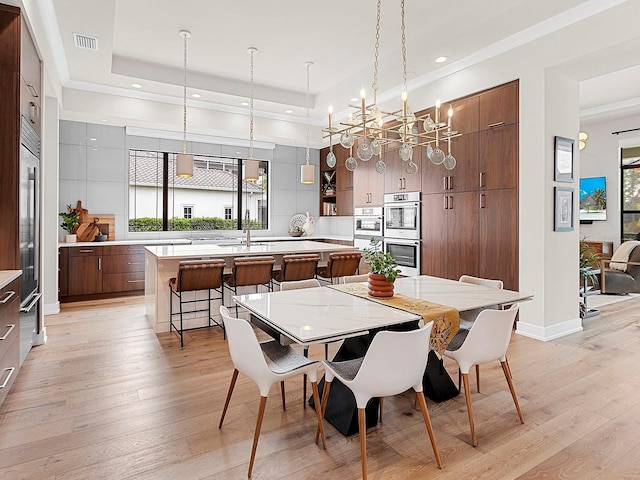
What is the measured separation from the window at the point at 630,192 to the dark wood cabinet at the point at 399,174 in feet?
14.4

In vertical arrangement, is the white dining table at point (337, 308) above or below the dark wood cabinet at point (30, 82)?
below

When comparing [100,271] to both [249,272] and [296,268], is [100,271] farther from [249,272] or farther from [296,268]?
[296,268]

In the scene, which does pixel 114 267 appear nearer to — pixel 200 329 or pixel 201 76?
pixel 200 329

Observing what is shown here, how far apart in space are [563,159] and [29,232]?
4991 millimetres

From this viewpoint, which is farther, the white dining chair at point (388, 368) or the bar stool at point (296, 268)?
the bar stool at point (296, 268)

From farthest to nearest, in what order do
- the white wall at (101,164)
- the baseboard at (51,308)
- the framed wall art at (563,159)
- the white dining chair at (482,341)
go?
the white wall at (101,164) → the baseboard at (51,308) → the framed wall art at (563,159) → the white dining chair at (482,341)

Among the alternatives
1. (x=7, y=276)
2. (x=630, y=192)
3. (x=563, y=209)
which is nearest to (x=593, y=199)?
(x=630, y=192)

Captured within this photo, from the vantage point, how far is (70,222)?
18.9 ft

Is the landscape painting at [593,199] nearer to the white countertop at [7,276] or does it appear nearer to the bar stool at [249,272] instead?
the bar stool at [249,272]

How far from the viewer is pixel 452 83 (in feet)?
15.6

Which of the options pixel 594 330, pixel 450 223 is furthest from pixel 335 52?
pixel 594 330

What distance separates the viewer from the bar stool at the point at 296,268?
14.2 feet

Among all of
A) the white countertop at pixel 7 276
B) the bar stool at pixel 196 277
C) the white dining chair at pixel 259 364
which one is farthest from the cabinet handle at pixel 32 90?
the white dining chair at pixel 259 364

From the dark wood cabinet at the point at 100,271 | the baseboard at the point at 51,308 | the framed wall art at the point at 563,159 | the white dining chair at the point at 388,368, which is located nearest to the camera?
the white dining chair at the point at 388,368
